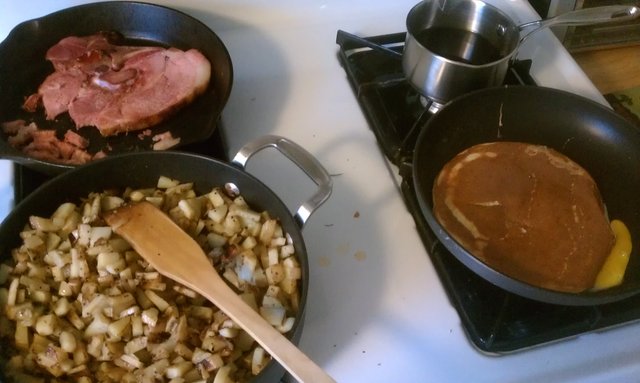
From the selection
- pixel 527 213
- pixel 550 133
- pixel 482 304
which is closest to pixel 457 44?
pixel 550 133

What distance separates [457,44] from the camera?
3.14 ft

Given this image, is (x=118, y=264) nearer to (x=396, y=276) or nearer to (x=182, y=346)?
(x=182, y=346)

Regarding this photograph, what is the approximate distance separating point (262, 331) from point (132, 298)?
0.51ft

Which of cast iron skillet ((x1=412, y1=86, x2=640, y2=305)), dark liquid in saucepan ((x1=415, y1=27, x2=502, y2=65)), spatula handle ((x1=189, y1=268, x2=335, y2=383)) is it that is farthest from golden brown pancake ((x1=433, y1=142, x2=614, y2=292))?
spatula handle ((x1=189, y1=268, x2=335, y2=383))

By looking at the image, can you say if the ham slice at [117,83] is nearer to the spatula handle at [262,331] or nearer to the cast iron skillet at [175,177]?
the cast iron skillet at [175,177]

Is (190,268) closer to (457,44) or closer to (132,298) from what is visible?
(132,298)

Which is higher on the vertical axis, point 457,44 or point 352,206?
point 457,44

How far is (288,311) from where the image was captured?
2.18ft

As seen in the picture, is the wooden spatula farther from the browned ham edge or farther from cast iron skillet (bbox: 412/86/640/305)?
cast iron skillet (bbox: 412/86/640/305)

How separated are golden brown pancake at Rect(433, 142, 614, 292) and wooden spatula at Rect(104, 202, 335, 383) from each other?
0.86 feet

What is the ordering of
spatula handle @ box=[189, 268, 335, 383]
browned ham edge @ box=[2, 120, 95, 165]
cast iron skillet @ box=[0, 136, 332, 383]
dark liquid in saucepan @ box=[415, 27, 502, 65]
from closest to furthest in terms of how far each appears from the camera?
spatula handle @ box=[189, 268, 335, 383] < cast iron skillet @ box=[0, 136, 332, 383] < browned ham edge @ box=[2, 120, 95, 165] < dark liquid in saucepan @ box=[415, 27, 502, 65]

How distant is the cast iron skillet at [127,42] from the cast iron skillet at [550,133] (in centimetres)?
30

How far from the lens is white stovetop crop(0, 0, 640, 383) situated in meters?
0.69

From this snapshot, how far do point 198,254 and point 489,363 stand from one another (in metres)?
0.34
